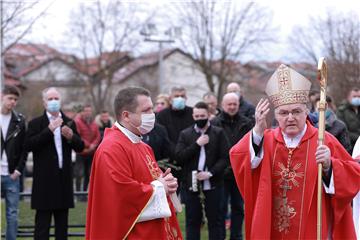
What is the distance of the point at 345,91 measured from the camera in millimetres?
26578

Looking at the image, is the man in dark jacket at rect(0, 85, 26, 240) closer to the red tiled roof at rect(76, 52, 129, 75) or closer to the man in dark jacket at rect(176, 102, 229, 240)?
the man in dark jacket at rect(176, 102, 229, 240)

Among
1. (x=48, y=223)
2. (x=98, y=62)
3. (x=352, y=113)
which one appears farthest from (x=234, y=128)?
(x=98, y=62)

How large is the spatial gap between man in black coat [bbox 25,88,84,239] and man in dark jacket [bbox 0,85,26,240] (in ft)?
1.44

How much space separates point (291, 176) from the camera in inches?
206

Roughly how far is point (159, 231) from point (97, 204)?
21.6 inches

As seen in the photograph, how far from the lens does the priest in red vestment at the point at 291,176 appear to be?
5098 mm

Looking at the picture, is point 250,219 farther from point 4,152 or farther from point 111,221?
point 4,152

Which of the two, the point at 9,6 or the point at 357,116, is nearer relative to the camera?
the point at 357,116

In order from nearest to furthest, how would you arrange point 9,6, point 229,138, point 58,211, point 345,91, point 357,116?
point 58,211
point 229,138
point 357,116
point 9,6
point 345,91

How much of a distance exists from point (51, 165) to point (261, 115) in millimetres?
3899

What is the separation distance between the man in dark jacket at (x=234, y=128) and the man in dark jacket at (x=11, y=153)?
2748 mm

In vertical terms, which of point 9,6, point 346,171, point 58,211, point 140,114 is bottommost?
point 58,211

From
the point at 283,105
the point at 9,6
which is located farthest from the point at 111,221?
the point at 9,6

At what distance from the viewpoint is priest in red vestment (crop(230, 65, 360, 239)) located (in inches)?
201
